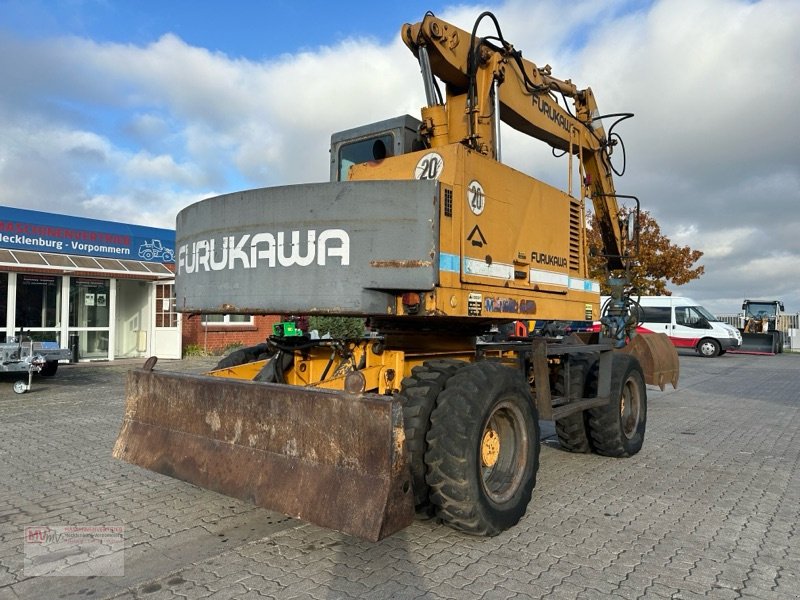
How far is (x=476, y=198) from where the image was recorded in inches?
167

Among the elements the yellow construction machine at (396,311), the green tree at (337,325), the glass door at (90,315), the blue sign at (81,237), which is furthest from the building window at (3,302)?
the yellow construction machine at (396,311)

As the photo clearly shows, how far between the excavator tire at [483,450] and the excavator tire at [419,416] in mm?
52

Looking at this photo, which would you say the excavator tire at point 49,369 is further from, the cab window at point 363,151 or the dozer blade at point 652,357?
the dozer blade at point 652,357

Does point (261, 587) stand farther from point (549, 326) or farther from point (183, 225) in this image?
point (549, 326)

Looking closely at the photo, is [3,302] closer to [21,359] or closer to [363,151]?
[21,359]

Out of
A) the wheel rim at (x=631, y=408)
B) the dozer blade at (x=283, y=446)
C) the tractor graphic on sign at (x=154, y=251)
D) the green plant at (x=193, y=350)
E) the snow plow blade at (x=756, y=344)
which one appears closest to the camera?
the dozer blade at (x=283, y=446)

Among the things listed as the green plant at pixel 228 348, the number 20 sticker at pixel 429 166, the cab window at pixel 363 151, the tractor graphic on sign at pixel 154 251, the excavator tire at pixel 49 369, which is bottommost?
the excavator tire at pixel 49 369

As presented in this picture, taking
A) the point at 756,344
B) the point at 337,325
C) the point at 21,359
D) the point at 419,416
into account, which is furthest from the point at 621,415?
the point at 756,344

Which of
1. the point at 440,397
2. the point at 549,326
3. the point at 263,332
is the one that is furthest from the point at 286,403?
the point at 263,332

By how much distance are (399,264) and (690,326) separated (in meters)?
24.2

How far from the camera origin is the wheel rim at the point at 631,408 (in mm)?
6957

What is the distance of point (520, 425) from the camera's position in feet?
15.0

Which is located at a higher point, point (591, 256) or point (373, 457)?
point (591, 256)

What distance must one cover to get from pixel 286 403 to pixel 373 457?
765 mm
